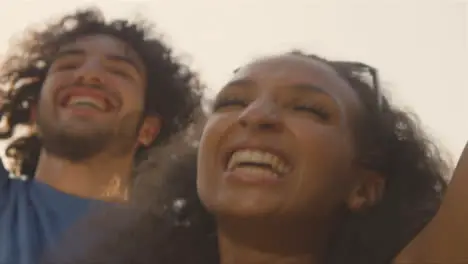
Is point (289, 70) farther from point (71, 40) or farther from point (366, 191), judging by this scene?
point (71, 40)

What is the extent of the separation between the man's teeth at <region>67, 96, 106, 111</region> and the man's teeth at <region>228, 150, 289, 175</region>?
1.95 ft

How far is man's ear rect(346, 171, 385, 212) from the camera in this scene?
3.28 ft

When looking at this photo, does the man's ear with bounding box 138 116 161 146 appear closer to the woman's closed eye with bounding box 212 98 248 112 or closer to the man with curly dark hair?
the man with curly dark hair

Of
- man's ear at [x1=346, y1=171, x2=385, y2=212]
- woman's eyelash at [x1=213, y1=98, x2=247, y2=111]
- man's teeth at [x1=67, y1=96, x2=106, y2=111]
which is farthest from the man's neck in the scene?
man's ear at [x1=346, y1=171, x2=385, y2=212]

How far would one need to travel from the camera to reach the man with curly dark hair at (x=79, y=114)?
1.29 meters

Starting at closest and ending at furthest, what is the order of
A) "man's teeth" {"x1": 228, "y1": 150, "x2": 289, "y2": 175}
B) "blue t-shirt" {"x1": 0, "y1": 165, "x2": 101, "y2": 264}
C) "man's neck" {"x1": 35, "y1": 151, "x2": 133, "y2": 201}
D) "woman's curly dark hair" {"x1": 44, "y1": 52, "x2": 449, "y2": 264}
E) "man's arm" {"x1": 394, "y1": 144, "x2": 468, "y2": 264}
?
"man's arm" {"x1": 394, "y1": 144, "x2": 468, "y2": 264}
"man's teeth" {"x1": 228, "y1": 150, "x2": 289, "y2": 175}
"woman's curly dark hair" {"x1": 44, "y1": 52, "x2": 449, "y2": 264}
"blue t-shirt" {"x1": 0, "y1": 165, "x2": 101, "y2": 264}
"man's neck" {"x1": 35, "y1": 151, "x2": 133, "y2": 201}

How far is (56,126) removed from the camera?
57.8 inches

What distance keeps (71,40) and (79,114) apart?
27 cm

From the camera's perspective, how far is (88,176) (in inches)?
57.7

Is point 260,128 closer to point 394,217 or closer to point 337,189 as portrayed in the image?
point 337,189

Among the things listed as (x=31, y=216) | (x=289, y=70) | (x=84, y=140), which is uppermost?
(x=289, y=70)

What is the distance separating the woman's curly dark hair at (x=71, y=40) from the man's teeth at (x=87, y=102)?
0.51 ft

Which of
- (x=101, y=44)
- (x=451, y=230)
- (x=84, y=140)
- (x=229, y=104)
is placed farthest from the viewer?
(x=101, y=44)

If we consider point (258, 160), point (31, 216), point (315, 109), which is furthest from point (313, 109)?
point (31, 216)
